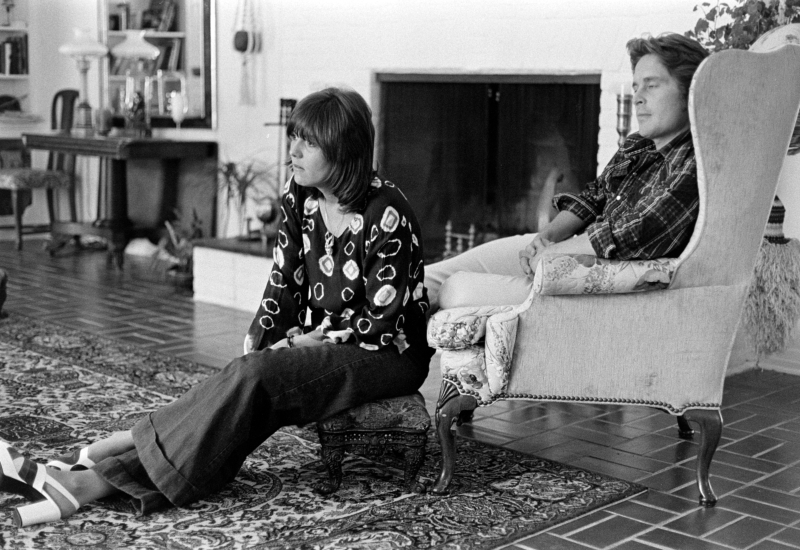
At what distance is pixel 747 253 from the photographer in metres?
2.72

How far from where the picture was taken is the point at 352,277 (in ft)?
8.93

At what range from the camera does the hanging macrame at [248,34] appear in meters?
6.15

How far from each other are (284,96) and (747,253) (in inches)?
148

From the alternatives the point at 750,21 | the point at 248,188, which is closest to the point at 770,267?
the point at 750,21

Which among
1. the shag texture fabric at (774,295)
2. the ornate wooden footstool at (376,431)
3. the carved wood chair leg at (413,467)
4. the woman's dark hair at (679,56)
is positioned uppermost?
the woman's dark hair at (679,56)

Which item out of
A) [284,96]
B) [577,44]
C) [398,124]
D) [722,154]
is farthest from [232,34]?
[722,154]

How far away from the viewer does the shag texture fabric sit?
3645 mm

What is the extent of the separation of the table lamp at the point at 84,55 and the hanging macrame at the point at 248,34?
3.49 feet

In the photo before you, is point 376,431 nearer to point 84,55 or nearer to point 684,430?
point 684,430

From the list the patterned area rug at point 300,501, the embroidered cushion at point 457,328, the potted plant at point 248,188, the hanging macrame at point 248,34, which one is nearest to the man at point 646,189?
the embroidered cushion at point 457,328

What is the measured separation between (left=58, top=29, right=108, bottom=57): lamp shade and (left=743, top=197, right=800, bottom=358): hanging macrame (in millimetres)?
4496

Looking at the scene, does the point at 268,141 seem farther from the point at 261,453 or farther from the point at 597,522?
the point at 597,522

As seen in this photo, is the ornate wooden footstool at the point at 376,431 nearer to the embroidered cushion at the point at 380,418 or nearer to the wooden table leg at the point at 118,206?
the embroidered cushion at the point at 380,418

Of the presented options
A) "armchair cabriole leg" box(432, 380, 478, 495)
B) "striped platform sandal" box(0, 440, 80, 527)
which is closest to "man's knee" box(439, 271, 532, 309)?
"armchair cabriole leg" box(432, 380, 478, 495)
